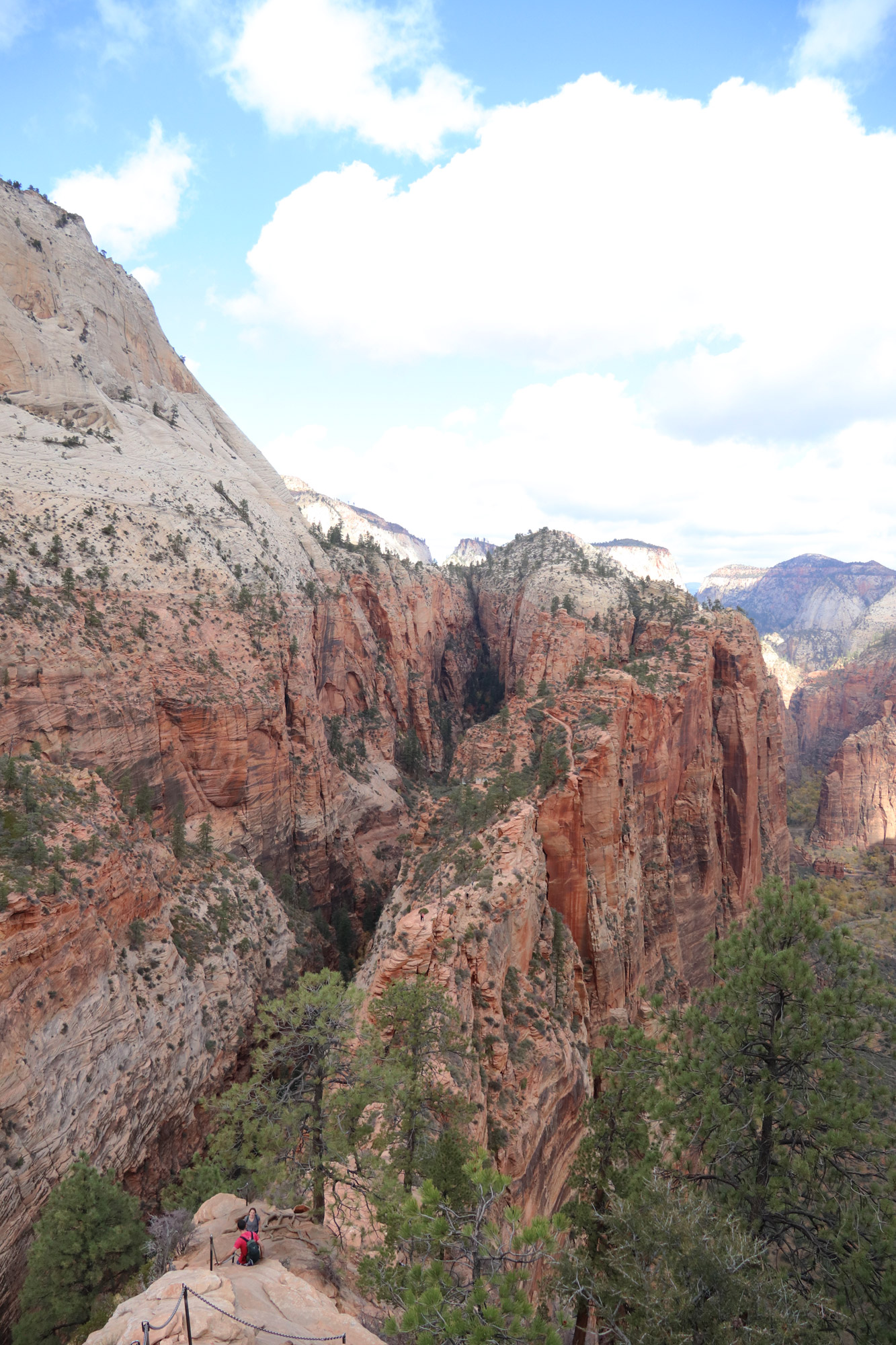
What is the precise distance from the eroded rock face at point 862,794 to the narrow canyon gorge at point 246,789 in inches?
1819

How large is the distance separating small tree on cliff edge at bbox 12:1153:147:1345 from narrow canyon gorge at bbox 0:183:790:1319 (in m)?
1.74

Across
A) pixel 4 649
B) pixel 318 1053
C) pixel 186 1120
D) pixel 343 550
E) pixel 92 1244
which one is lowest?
pixel 186 1120

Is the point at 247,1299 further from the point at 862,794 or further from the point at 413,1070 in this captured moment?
the point at 862,794

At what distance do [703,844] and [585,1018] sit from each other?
22083 mm

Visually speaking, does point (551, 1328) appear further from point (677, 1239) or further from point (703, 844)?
point (703, 844)

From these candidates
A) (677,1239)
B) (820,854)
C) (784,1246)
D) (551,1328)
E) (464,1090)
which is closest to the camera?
(551,1328)

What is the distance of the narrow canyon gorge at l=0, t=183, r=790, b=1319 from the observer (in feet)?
66.0

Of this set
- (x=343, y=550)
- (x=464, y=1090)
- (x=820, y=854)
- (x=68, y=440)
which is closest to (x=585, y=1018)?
(x=464, y=1090)

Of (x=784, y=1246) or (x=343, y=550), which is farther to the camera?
(x=343, y=550)

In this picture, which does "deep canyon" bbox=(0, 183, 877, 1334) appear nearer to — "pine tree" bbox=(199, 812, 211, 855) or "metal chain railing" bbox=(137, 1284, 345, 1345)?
"pine tree" bbox=(199, 812, 211, 855)

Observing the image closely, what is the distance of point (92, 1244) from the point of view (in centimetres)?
1548

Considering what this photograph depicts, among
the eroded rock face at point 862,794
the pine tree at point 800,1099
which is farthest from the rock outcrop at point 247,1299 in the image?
the eroded rock face at point 862,794

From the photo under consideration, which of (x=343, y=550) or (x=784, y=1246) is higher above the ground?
(x=343, y=550)

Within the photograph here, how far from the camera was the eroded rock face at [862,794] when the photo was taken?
96688 mm
